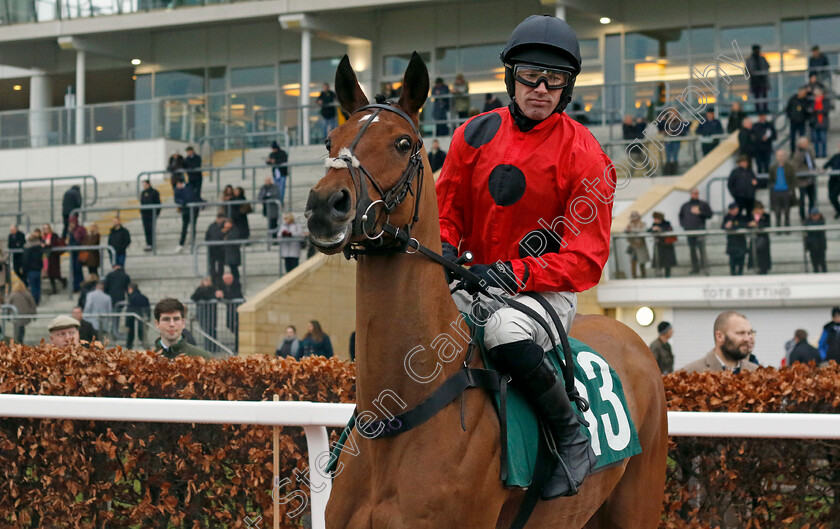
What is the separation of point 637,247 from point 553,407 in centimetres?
1170

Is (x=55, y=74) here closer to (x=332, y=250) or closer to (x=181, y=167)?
(x=181, y=167)

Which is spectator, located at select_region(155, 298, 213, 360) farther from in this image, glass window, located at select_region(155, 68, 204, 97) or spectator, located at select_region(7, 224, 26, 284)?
glass window, located at select_region(155, 68, 204, 97)

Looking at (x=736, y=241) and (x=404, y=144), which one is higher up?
(x=404, y=144)

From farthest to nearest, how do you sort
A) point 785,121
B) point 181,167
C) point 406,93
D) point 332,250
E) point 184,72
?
point 184,72 < point 181,167 < point 785,121 < point 406,93 < point 332,250

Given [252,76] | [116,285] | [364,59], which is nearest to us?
[116,285]

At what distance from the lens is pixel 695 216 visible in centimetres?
1509

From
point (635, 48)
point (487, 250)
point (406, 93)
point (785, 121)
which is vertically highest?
point (635, 48)

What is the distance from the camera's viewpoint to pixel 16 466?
16.3 ft

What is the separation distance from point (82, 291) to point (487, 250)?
544 inches

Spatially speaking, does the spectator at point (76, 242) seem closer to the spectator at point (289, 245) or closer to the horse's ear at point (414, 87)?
the spectator at point (289, 245)

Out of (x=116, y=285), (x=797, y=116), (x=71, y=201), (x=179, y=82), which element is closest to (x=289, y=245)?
(x=116, y=285)

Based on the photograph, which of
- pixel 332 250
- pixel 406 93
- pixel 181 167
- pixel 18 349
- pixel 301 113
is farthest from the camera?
pixel 301 113

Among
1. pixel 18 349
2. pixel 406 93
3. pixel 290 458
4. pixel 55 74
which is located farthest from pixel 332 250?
pixel 55 74

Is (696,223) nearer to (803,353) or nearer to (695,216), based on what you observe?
(695,216)
